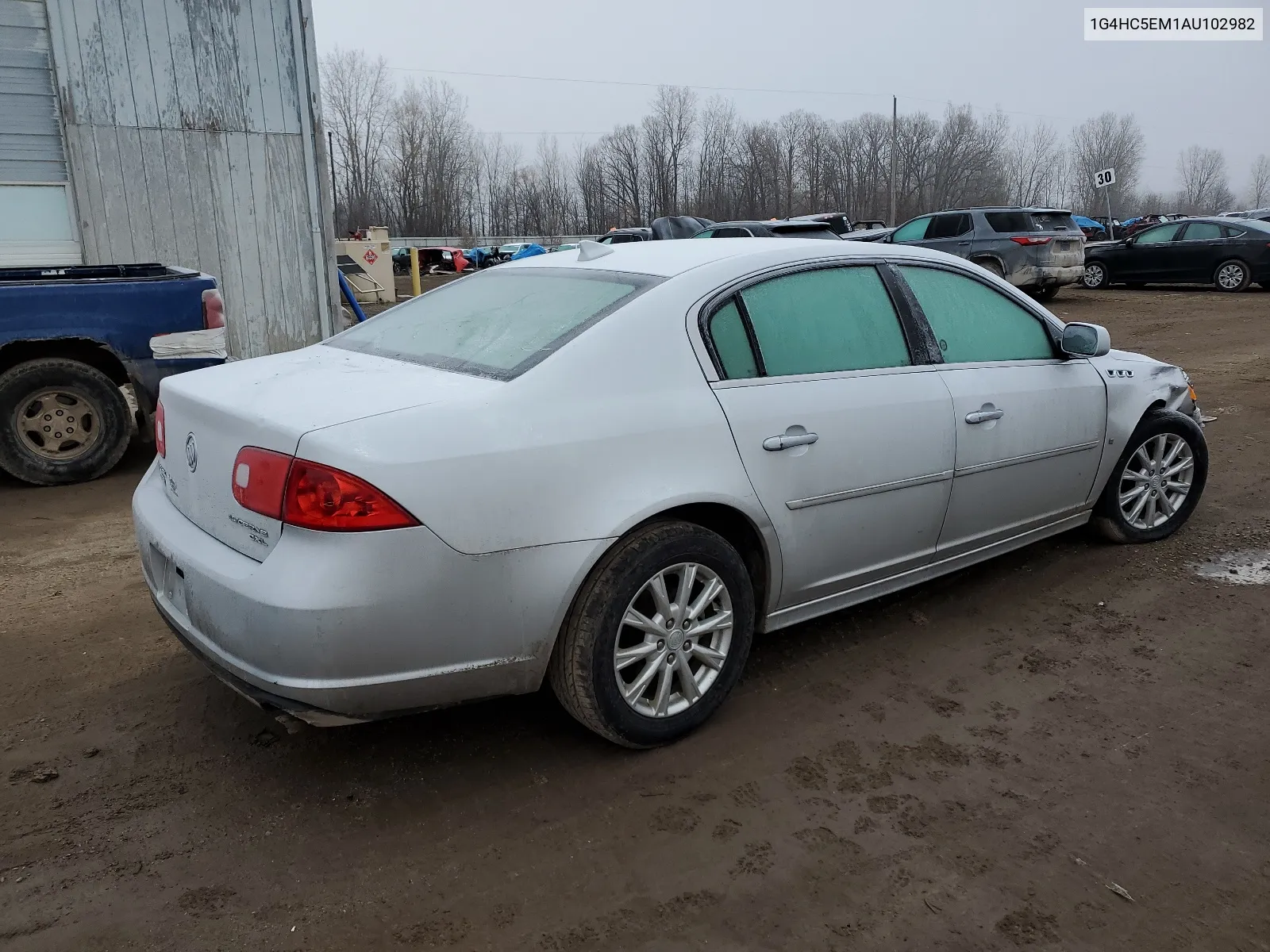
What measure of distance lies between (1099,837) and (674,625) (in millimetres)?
1306

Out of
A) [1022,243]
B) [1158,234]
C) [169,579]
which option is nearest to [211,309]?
[169,579]

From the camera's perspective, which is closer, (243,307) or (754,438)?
(754,438)

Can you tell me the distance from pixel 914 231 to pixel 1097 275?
15.0 feet

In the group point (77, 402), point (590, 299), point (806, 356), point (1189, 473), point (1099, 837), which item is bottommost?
point (1099, 837)

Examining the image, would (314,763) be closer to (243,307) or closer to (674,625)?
(674,625)

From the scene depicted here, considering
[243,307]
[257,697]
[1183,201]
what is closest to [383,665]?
[257,697]

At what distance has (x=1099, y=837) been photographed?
2637mm

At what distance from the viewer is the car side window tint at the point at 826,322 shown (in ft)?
11.0

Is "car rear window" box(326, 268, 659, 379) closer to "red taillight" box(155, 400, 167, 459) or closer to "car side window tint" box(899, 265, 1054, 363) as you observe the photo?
"red taillight" box(155, 400, 167, 459)

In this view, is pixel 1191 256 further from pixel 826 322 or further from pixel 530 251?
pixel 530 251

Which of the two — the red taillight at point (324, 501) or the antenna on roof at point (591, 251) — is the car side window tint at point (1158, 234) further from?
→ the red taillight at point (324, 501)

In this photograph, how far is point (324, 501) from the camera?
8.13 feet

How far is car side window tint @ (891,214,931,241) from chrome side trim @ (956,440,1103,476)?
14192mm

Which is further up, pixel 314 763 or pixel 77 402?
pixel 77 402
